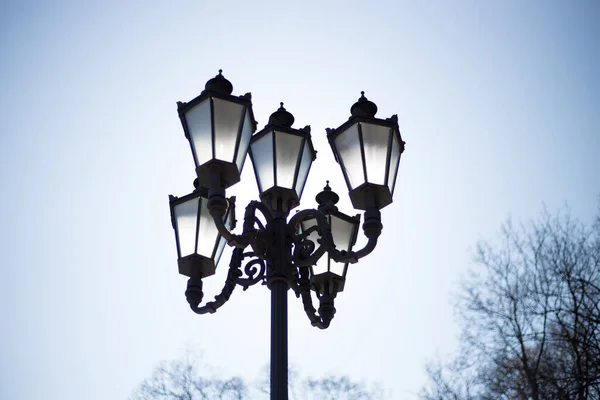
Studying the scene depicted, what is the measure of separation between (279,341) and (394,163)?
145 cm

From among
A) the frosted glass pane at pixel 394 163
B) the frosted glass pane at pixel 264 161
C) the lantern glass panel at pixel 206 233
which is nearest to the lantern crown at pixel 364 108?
the frosted glass pane at pixel 394 163

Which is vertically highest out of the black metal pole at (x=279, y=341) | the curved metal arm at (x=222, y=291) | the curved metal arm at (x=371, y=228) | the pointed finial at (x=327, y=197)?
the pointed finial at (x=327, y=197)

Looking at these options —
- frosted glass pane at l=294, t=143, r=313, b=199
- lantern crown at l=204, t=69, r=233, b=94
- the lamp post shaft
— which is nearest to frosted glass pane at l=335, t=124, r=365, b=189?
frosted glass pane at l=294, t=143, r=313, b=199

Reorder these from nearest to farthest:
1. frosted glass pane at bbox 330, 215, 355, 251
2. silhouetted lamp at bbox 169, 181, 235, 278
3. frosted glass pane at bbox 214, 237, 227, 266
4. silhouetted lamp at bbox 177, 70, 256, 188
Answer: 1. silhouetted lamp at bbox 177, 70, 256, 188
2. silhouetted lamp at bbox 169, 181, 235, 278
3. frosted glass pane at bbox 214, 237, 227, 266
4. frosted glass pane at bbox 330, 215, 355, 251

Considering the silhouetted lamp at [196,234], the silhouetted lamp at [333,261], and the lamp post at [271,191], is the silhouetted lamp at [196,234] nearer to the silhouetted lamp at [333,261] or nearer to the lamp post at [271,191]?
the lamp post at [271,191]

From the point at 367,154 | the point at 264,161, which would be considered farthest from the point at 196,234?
the point at 367,154

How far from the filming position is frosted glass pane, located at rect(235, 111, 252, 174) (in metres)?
5.24

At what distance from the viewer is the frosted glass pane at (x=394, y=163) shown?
5412 millimetres

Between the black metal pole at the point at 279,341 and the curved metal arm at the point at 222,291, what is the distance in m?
0.44

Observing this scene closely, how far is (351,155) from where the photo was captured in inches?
213

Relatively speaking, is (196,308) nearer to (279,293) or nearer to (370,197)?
(279,293)

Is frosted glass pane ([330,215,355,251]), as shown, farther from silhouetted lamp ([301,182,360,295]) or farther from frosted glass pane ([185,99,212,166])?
frosted glass pane ([185,99,212,166])

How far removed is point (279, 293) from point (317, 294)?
1186mm

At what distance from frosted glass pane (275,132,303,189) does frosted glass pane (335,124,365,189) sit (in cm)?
29
